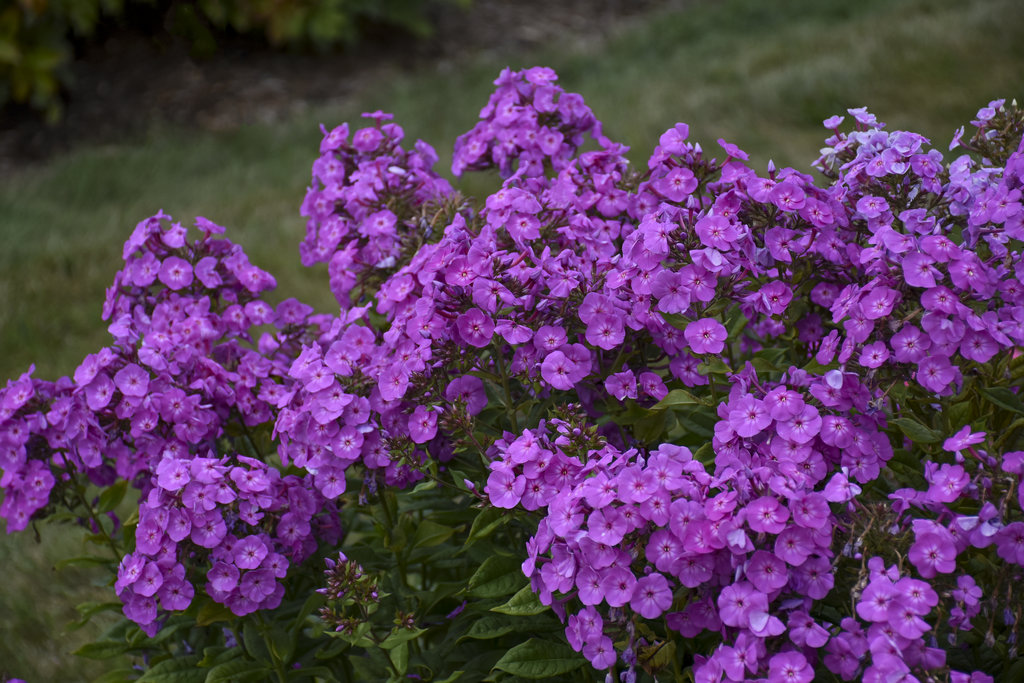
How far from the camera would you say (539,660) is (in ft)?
5.64

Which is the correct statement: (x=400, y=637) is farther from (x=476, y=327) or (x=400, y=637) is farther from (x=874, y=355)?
(x=874, y=355)

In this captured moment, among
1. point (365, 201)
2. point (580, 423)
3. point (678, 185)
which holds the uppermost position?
point (678, 185)

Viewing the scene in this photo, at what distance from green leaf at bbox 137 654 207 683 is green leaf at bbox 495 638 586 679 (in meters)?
0.78

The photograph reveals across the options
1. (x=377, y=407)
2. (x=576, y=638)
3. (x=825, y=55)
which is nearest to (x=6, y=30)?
(x=825, y=55)

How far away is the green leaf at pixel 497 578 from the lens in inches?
70.1

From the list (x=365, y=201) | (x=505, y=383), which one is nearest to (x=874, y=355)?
(x=505, y=383)

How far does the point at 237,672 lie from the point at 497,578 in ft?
1.95

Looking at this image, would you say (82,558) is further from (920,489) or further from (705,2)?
(705,2)

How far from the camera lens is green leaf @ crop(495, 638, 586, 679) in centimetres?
169

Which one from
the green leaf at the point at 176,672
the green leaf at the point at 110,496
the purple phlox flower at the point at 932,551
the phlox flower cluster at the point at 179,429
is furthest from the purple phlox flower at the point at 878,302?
the green leaf at the point at 110,496

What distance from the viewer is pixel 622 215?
2.18 metres

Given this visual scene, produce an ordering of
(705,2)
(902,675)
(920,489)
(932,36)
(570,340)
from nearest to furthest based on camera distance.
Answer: (902,675)
(920,489)
(570,340)
(932,36)
(705,2)

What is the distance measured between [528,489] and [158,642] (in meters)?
1.11

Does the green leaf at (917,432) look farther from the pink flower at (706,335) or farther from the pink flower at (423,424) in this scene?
the pink flower at (423,424)
